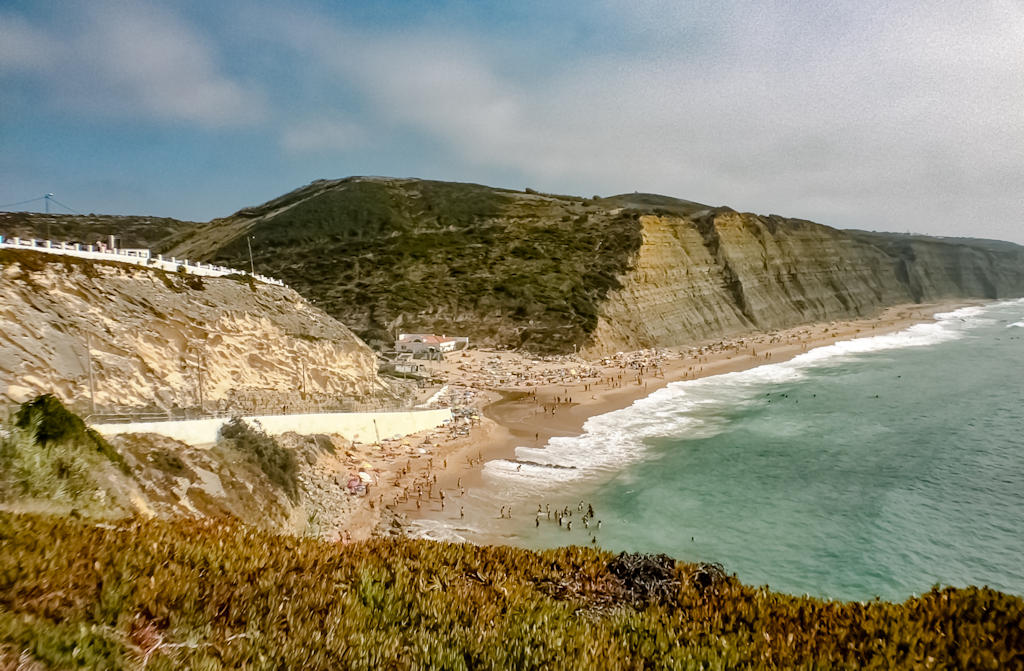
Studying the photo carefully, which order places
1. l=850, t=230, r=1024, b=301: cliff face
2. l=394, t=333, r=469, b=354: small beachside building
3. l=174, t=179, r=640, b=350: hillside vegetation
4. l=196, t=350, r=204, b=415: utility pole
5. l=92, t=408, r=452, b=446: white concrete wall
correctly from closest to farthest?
l=92, t=408, r=452, b=446: white concrete wall
l=196, t=350, r=204, b=415: utility pole
l=394, t=333, r=469, b=354: small beachside building
l=174, t=179, r=640, b=350: hillside vegetation
l=850, t=230, r=1024, b=301: cliff face

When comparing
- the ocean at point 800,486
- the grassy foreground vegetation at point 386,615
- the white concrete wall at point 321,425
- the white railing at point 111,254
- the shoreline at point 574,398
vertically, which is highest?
the white railing at point 111,254

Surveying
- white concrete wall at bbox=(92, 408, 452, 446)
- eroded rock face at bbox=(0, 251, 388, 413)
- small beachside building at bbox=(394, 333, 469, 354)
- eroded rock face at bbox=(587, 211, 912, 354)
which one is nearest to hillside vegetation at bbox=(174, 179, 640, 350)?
eroded rock face at bbox=(587, 211, 912, 354)

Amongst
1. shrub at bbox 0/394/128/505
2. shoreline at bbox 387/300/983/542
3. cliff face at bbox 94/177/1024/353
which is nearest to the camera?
shrub at bbox 0/394/128/505

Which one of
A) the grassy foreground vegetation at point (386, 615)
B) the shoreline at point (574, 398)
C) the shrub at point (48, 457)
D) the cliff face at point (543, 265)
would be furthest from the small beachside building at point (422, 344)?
the grassy foreground vegetation at point (386, 615)

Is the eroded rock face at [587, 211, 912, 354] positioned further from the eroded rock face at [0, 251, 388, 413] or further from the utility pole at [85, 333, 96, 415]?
the utility pole at [85, 333, 96, 415]

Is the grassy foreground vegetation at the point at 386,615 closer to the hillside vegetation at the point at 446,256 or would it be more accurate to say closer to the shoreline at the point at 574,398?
the shoreline at the point at 574,398

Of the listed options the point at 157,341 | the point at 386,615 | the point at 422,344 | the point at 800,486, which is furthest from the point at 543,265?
the point at 386,615
